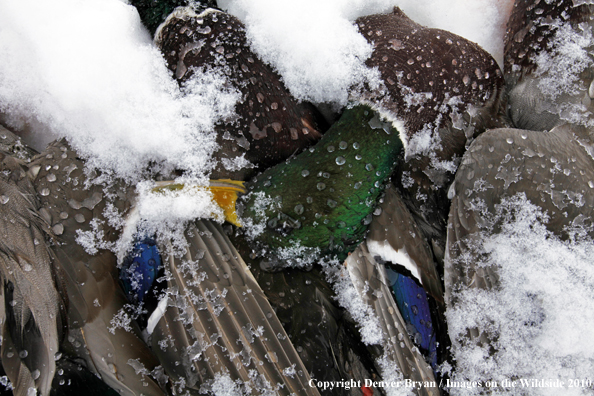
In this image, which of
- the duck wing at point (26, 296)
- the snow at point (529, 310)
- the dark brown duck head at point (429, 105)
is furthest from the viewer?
the dark brown duck head at point (429, 105)

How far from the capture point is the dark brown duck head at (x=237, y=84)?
4.62ft

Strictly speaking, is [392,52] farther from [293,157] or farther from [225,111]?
[225,111]

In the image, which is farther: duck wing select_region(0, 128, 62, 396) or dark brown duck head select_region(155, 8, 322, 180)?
dark brown duck head select_region(155, 8, 322, 180)

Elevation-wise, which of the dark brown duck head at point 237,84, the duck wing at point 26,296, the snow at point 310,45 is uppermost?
the snow at point 310,45

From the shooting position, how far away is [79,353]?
45.0 inches

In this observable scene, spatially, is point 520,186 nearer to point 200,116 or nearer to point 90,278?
point 200,116

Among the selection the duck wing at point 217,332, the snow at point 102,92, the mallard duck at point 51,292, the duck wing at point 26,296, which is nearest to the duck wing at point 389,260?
the duck wing at point 217,332

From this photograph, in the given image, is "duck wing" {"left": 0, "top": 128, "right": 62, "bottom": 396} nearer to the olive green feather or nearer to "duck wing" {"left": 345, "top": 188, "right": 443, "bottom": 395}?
the olive green feather

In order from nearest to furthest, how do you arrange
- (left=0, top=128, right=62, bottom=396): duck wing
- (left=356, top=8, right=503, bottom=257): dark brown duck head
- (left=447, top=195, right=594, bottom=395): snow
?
(left=0, top=128, right=62, bottom=396): duck wing → (left=447, top=195, right=594, bottom=395): snow → (left=356, top=8, right=503, bottom=257): dark brown duck head

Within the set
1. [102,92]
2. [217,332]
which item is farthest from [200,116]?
[217,332]

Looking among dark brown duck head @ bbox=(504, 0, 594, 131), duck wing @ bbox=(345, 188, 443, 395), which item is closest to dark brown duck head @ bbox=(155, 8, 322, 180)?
duck wing @ bbox=(345, 188, 443, 395)

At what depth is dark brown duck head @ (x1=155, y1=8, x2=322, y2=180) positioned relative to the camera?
1408 millimetres

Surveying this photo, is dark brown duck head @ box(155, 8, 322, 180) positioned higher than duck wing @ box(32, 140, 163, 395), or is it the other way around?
dark brown duck head @ box(155, 8, 322, 180)

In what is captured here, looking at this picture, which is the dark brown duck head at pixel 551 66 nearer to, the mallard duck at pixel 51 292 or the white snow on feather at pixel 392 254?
the white snow on feather at pixel 392 254
